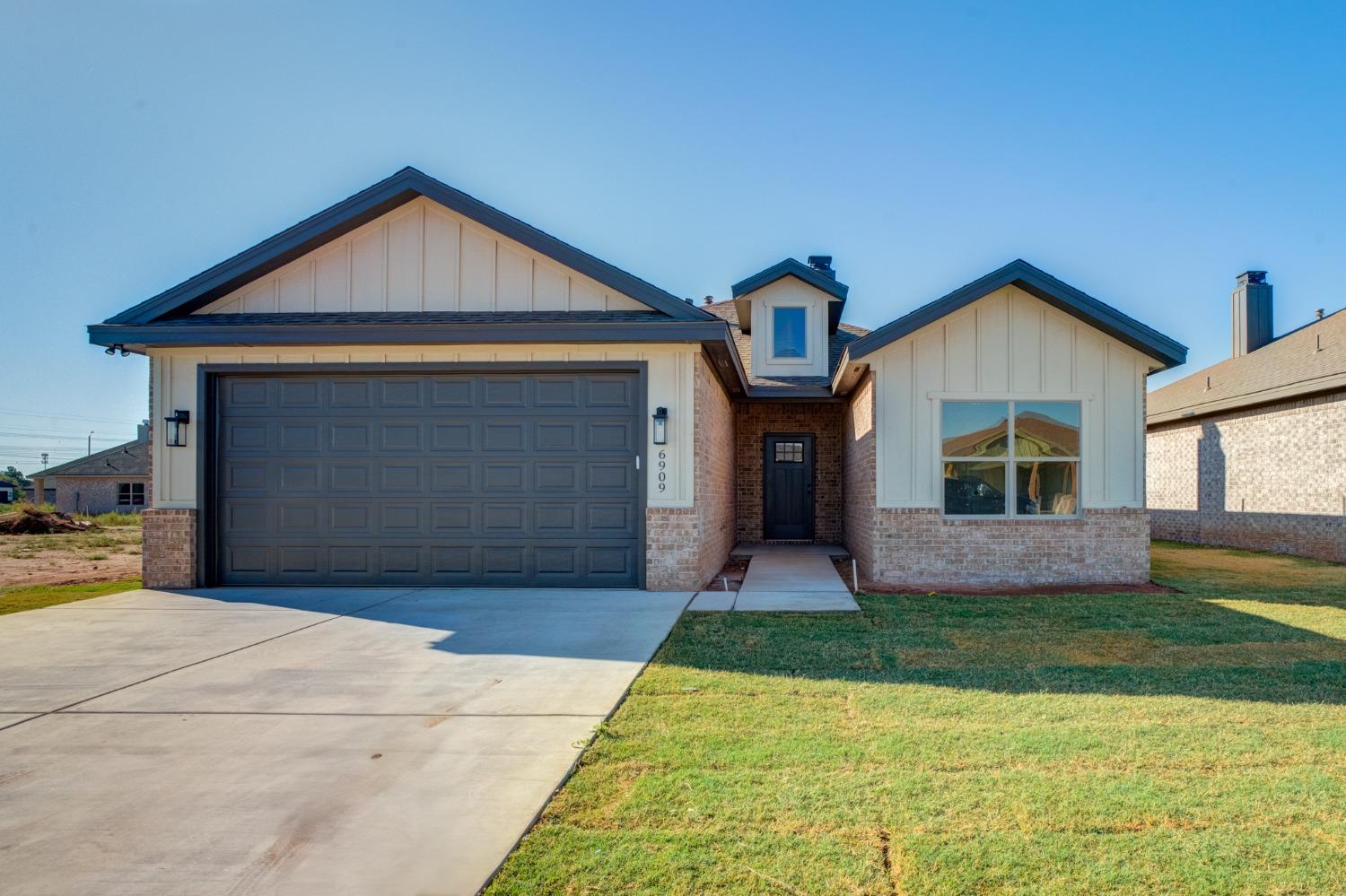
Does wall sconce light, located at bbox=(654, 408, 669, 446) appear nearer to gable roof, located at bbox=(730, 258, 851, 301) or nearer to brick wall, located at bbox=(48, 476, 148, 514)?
gable roof, located at bbox=(730, 258, 851, 301)

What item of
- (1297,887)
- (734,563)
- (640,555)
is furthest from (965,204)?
(1297,887)

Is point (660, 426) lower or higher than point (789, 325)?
lower

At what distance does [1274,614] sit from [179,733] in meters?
9.81

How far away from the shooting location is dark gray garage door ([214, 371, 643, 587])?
373 inches

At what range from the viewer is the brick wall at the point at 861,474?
1031 cm

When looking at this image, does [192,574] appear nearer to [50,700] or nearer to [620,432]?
[50,700]

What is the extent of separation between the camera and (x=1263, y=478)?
48.4ft

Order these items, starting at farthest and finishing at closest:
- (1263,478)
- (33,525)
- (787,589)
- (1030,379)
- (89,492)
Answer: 1. (89,492)
2. (33,525)
3. (1263,478)
4. (1030,379)
5. (787,589)

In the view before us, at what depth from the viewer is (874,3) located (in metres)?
11.3

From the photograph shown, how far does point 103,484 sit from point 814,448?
41.0 metres

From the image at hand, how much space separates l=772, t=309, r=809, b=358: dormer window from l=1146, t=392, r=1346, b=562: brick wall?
Result: 9186 mm

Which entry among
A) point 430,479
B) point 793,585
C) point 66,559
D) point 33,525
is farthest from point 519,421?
point 33,525

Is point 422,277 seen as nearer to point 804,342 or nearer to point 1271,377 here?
point 804,342

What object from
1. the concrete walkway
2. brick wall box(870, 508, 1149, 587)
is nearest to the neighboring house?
brick wall box(870, 508, 1149, 587)
